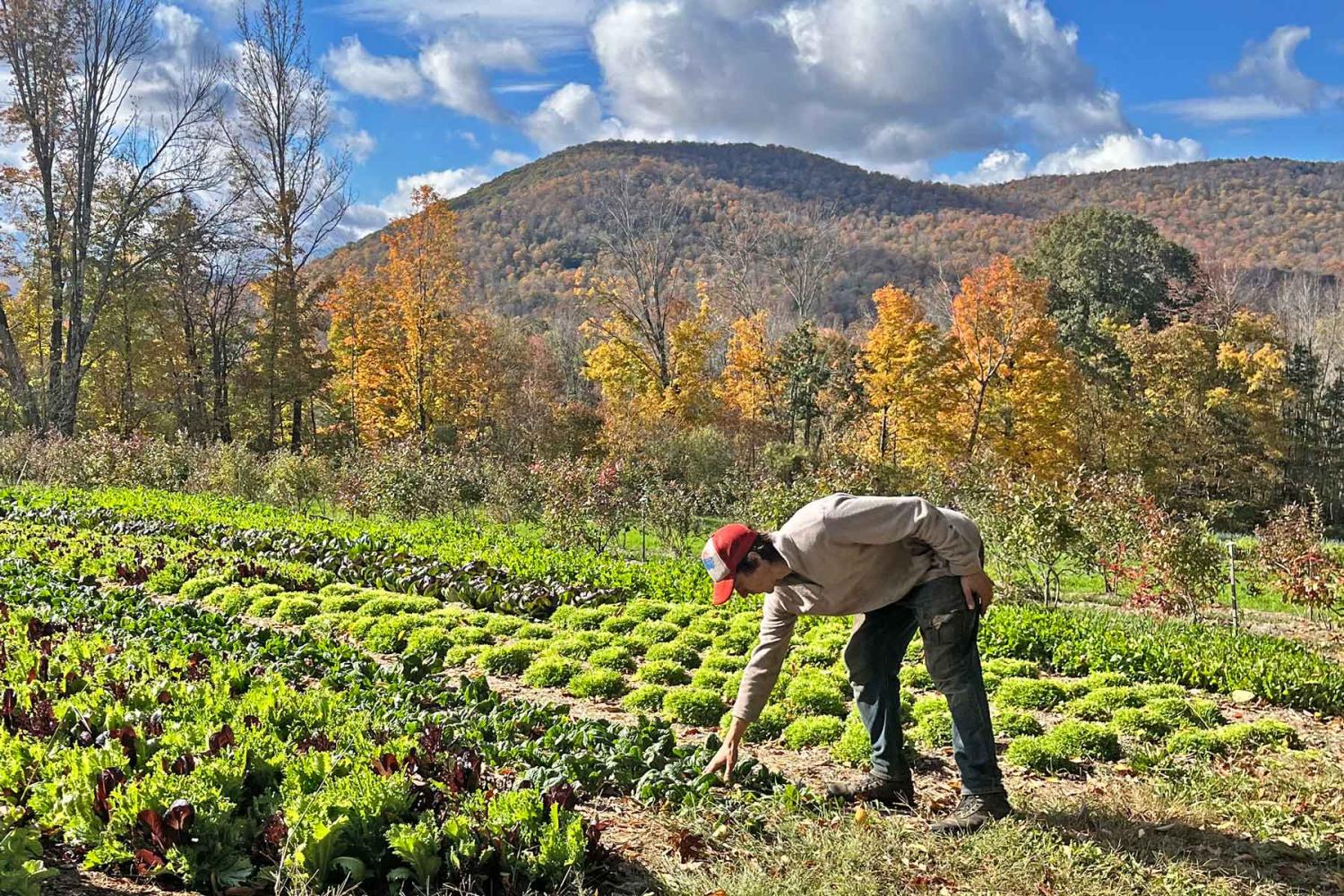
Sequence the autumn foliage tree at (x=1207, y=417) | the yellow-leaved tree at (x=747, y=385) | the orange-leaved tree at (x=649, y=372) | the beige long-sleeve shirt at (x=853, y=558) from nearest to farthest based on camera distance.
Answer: the beige long-sleeve shirt at (x=853, y=558), the autumn foliage tree at (x=1207, y=417), the orange-leaved tree at (x=649, y=372), the yellow-leaved tree at (x=747, y=385)

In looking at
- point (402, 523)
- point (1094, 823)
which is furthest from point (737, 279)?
point (1094, 823)

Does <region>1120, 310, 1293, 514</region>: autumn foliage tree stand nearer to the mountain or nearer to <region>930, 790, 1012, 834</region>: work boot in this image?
the mountain

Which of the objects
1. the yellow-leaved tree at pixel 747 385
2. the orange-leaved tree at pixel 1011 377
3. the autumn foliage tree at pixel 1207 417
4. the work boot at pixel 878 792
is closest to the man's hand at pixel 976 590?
the work boot at pixel 878 792

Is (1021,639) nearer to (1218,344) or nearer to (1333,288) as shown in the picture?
(1218,344)

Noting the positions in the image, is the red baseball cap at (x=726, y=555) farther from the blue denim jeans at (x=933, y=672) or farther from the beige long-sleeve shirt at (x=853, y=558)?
the blue denim jeans at (x=933, y=672)

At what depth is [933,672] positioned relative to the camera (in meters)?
3.73

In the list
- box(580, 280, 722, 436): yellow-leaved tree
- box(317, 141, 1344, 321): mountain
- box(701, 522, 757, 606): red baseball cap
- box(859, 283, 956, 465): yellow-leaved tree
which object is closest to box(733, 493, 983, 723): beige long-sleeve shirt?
box(701, 522, 757, 606): red baseball cap

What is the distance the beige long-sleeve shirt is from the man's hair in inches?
1.1

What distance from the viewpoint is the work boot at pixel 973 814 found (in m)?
3.77

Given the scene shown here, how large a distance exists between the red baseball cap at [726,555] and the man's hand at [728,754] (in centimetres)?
65

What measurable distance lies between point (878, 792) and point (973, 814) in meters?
0.48

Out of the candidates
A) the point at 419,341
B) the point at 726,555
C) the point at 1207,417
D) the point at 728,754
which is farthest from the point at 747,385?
the point at 726,555

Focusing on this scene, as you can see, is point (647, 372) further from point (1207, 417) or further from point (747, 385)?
point (1207, 417)

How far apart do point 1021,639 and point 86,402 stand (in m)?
36.6
